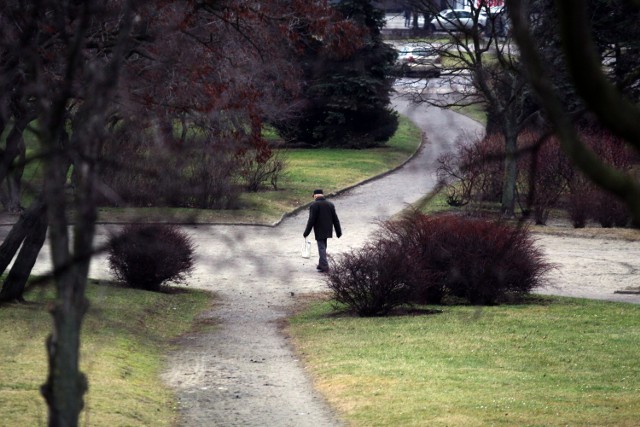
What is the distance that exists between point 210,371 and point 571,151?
31.3 feet

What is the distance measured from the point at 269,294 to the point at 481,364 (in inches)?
320

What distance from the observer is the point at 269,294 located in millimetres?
20078

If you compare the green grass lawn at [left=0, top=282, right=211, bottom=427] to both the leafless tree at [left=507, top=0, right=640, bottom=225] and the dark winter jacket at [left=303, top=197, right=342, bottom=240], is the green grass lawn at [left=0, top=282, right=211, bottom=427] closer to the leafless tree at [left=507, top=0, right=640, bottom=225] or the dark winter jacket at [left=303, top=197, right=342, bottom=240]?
the leafless tree at [left=507, top=0, right=640, bottom=225]

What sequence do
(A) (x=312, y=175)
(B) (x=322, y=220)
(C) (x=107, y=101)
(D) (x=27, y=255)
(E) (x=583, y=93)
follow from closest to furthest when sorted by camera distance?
(E) (x=583, y=93), (C) (x=107, y=101), (D) (x=27, y=255), (B) (x=322, y=220), (A) (x=312, y=175)

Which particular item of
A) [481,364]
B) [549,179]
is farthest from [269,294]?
[549,179]

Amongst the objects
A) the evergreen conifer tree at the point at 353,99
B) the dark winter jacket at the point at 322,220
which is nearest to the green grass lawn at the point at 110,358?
the dark winter jacket at the point at 322,220

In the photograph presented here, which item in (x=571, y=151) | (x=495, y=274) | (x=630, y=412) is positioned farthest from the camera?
(x=495, y=274)

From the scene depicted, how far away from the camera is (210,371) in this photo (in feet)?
41.3

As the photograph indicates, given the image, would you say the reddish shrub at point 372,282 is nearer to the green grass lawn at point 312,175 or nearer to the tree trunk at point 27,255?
the tree trunk at point 27,255

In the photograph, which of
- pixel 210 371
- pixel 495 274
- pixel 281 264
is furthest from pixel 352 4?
pixel 210 371

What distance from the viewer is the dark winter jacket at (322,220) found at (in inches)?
877

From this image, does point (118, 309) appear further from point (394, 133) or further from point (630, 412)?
point (394, 133)

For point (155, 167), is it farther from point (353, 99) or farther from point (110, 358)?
point (353, 99)

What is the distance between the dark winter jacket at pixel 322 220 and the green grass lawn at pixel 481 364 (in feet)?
15.9
